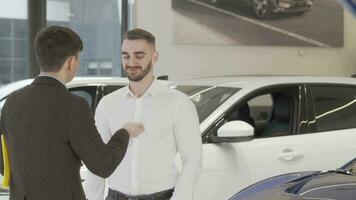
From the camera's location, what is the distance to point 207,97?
12.0 ft

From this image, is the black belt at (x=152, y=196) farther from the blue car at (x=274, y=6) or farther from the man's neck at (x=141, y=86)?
the blue car at (x=274, y=6)

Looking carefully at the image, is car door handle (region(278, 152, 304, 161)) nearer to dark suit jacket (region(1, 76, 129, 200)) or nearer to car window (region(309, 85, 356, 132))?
car window (region(309, 85, 356, 132))

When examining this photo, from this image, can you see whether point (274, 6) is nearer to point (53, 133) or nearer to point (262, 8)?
point (262, 8)

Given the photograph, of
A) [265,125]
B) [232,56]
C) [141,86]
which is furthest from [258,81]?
[232,56]

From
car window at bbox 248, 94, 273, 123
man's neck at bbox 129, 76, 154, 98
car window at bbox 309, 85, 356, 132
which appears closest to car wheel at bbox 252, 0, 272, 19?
car window at bbox 248, 94, 273, 123

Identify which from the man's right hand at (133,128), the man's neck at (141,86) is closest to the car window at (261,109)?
the man's neck at (141,86)

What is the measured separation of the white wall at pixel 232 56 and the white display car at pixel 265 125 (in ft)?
8.56

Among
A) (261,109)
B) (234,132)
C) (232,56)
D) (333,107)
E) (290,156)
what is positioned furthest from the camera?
(232,56)

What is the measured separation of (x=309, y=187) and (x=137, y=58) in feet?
2.93

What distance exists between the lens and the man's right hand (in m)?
2.13

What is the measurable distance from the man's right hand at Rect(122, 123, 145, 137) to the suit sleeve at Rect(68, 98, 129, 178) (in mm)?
223

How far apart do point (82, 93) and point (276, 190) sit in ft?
6.64

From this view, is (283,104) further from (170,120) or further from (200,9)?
(200,9)

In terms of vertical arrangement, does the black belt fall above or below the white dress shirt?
below
